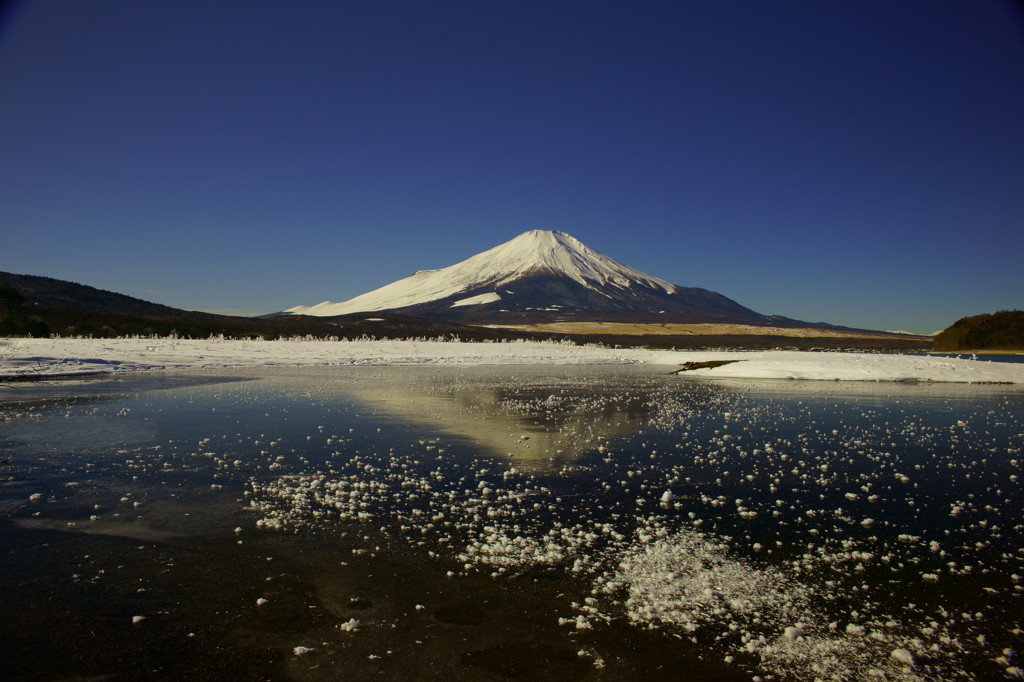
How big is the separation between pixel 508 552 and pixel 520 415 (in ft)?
36.2

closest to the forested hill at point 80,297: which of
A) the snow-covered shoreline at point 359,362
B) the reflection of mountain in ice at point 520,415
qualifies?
the snow-covered shoreline at point 359,362

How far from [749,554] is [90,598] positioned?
684cm

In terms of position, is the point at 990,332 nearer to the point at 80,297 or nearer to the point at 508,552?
the point at 508,552

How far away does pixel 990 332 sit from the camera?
58.4m

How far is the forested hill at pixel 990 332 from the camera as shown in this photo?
55.5m

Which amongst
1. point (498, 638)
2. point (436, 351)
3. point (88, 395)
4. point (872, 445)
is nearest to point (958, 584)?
point (498, 638)

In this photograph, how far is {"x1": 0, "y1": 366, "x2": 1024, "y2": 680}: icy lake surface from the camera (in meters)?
4.91

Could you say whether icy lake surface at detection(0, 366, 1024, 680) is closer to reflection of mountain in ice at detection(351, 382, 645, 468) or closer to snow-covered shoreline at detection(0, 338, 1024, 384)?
reflection of mountain in ice at detection(351, 382, 645, 468)

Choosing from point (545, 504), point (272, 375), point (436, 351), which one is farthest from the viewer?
point (436, 351)

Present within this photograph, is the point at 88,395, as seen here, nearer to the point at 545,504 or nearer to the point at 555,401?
the point at 555,401

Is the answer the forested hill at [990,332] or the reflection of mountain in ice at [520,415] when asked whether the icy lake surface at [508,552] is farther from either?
the forested hill at [990,332]

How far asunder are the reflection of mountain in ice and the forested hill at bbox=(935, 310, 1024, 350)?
2048 inches

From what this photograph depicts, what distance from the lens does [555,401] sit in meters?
21.6

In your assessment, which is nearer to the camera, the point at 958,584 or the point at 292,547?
the point at 958,584
